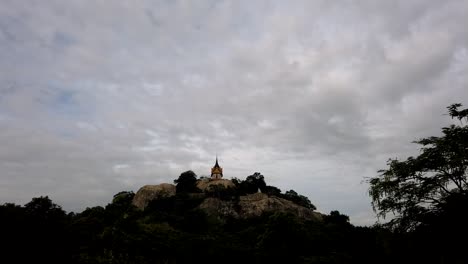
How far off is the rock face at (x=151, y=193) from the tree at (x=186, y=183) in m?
2.21

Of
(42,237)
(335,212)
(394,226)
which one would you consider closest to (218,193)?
(335,212)

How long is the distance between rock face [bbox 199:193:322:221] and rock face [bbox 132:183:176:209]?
16554mm

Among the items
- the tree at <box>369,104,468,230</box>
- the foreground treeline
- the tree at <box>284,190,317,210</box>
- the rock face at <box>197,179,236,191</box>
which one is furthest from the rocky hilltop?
the tree at <box>369,104,468,230</box>

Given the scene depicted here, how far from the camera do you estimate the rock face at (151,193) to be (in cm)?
10862

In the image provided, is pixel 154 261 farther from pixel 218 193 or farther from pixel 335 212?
pixel 335 212

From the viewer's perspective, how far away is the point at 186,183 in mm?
116938

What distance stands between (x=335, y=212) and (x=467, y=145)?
9435cm

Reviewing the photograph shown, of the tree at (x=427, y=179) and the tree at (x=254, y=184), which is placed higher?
the tree at (x=254, y=184)

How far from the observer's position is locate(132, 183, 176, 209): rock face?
109 metres

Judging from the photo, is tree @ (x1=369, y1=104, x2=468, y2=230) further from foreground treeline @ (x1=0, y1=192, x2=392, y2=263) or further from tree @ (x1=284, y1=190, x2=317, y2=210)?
tree @ (x1=284, y1=190, x2=317, y2=210)

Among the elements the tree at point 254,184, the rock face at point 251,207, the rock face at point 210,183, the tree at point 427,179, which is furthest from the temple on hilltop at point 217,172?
the tree at point 427,179

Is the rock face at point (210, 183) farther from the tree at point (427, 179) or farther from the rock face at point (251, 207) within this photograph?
the tree at point (427, 179)

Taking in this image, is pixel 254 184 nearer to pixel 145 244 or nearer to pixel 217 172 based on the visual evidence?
pixel 217 172

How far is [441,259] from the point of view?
14102 mm
